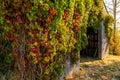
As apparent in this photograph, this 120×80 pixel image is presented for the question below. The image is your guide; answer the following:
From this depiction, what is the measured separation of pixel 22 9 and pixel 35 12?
327mm

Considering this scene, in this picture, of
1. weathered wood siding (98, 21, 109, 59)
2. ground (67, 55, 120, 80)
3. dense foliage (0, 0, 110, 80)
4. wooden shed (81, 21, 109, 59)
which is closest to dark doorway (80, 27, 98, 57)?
wooden shed (81, 21, 109, 59)

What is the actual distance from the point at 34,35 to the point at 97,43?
671 centimetres

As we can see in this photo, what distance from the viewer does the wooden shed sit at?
485 inches

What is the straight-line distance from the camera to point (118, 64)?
38.3 feet

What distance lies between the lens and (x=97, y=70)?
10.1 metres

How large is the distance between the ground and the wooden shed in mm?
474

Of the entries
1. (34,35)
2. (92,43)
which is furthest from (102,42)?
(34,35)

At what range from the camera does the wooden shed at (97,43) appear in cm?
1231

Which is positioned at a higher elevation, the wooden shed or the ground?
the wooden shed

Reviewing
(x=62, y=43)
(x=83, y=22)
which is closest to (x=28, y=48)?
(x=62, y=43)

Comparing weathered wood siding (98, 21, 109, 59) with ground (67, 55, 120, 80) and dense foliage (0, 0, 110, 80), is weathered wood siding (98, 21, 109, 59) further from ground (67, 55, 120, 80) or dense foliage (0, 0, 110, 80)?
dense foliage (0, 0, 110, 80)

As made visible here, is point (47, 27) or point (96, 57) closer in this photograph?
point (47, 27)

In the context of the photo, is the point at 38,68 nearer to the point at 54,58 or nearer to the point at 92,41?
the point at 54,58

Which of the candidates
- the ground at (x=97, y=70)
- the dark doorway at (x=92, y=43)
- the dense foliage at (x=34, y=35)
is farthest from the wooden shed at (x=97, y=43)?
the dense foliage at (x=34, y=35)
